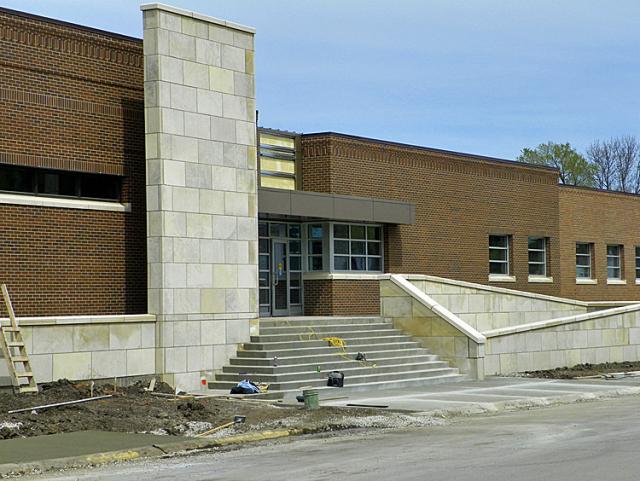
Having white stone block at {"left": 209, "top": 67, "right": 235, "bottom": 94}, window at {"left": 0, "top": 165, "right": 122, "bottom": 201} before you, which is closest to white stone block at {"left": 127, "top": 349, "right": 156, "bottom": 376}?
window at {"left": 0, "top": 165, "right": 122, "bottom": 201}

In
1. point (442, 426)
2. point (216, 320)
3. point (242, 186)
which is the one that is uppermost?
point (242, 186)

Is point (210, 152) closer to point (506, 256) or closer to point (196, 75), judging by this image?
point (196, 75)

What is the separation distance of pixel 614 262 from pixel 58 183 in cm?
3054

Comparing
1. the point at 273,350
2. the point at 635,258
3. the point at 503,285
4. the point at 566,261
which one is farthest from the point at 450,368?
the point at 635,258

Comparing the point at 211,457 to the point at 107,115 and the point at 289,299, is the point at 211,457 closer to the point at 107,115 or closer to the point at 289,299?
the point at 107,115

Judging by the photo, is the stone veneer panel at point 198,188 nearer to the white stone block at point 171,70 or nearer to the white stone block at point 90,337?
the white stone block at point 171,70

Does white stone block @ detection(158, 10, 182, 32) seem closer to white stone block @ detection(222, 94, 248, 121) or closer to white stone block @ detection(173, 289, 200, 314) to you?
white stone block @ detection(222, 94, 248, 121)

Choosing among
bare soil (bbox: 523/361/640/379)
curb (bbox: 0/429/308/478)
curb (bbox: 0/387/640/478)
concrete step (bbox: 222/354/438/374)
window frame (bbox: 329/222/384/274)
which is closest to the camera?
curb (bbox: 0/429/308/478)

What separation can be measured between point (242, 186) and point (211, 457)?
11532 mm

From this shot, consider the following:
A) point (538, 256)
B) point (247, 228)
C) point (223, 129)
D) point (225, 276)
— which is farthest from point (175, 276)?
point (538, 256)

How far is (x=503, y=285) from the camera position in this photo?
39125mm

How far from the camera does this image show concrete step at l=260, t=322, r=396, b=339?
2640 cm

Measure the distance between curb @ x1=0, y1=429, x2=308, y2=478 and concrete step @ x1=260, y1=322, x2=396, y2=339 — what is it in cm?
917

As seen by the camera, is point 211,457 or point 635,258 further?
point 635,258
